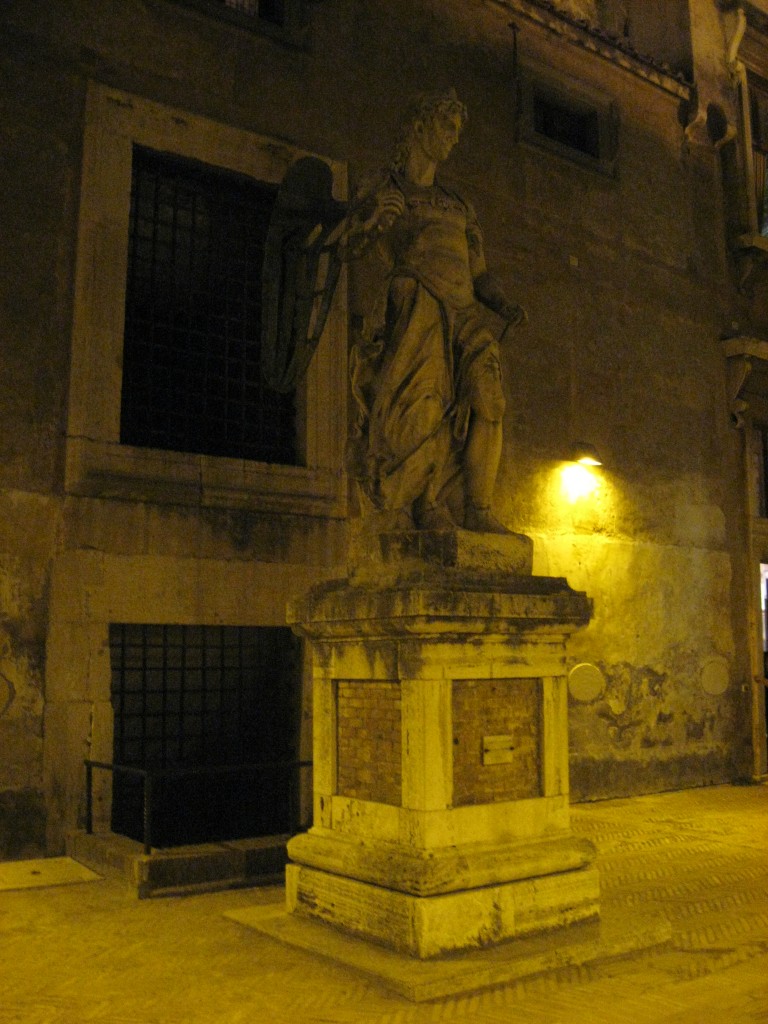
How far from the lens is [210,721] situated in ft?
34.5

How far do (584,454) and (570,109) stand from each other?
5189mm

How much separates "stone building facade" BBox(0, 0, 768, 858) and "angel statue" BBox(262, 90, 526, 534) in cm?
361

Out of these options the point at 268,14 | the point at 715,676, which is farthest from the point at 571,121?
the point at 715,676

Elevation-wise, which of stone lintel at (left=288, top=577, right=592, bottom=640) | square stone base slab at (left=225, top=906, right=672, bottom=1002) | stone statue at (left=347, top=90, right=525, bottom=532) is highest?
stone statue at (left=347, top=90, right=525, bottom=532)

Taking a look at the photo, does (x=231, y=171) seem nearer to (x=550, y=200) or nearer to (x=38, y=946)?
(x=550, y=200)

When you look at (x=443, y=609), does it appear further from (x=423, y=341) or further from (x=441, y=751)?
(x=423, y=341)

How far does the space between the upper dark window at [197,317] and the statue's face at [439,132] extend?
4.61 m

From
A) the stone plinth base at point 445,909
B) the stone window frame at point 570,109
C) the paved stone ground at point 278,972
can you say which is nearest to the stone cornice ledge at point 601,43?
the stone window frame at point 570,109

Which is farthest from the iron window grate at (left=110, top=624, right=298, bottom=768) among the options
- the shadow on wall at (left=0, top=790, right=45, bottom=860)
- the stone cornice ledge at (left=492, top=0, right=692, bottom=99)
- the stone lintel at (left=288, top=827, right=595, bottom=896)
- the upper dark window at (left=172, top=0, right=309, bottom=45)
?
the stone cornice ledge at (left=492, top=0, right=692, bottom=99)

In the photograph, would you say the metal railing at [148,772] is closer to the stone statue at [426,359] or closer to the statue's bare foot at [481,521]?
the stone statue at [426,359]

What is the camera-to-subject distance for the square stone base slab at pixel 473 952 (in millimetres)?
5145

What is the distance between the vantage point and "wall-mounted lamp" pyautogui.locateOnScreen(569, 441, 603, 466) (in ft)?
43.1

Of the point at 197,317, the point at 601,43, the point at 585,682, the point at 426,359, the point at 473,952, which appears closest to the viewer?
the point at 473,952

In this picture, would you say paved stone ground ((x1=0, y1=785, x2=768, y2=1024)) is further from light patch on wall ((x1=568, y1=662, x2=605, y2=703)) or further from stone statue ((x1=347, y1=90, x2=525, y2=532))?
light patch on wall ((x1=568, y1=662, x2=605, y2=703))
